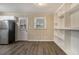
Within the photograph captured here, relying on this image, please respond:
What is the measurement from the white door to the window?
730mm

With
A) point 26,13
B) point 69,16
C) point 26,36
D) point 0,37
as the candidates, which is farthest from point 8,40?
point 69,16

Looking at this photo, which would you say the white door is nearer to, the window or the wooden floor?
the window

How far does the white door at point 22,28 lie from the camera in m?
9.23

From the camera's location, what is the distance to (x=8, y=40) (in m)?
7.24

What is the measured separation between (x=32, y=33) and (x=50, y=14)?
1.90 m

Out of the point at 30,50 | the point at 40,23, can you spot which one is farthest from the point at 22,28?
the point at 30,50

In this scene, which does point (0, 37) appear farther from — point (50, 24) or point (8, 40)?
point (50, 24)

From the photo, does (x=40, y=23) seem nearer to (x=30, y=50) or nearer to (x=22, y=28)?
(x=22, y=28)

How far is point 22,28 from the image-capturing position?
366 inches

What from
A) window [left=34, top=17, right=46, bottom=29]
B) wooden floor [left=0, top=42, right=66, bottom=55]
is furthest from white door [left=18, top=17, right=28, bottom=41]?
wooden floor [left=0, top=42, right=66, bottom=55]

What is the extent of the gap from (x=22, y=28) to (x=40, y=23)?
137 cm

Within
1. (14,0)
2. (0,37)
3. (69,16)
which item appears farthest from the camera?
(0,37)

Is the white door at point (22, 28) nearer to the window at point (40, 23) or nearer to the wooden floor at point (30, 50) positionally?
the window at point (40, 23)

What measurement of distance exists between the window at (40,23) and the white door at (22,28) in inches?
28.7
